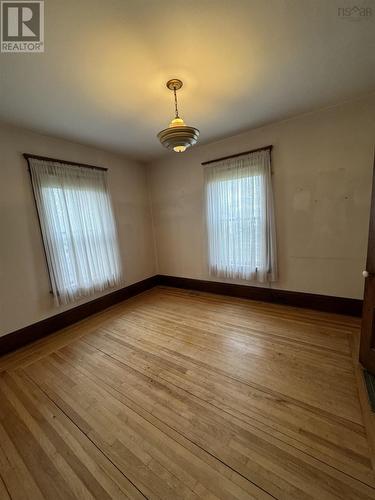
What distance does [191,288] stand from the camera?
161 inches

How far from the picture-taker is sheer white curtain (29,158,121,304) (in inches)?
105

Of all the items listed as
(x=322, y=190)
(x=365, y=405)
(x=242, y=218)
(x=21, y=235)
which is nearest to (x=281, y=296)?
(x=242, y=218)

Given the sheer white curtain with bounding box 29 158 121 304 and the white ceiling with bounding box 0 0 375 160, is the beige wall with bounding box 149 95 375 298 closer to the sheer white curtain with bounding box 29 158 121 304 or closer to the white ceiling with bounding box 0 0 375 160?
the white ceiling with bounding box 0 0 375 160

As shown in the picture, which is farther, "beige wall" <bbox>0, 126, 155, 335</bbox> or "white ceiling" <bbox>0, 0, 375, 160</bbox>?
"beige wall" <bbox>0, 126, 155, 335</bbox>

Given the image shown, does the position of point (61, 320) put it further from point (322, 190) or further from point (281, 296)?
point (322, 190)

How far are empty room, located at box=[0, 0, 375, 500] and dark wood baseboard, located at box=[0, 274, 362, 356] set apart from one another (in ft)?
0.09

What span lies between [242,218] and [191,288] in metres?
1.77

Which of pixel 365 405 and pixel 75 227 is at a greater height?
pixel 75 227

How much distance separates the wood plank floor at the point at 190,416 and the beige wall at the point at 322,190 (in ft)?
2.14

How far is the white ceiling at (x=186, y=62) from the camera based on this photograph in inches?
49.1

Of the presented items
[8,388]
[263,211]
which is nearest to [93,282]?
[8,388]

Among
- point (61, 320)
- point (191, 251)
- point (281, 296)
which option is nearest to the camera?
point (61, 320)

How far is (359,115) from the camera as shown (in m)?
2.32

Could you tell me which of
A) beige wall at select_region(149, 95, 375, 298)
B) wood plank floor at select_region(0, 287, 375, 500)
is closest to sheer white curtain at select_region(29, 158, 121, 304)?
wood plank floor at select_region(0, 287, 375, 500)
